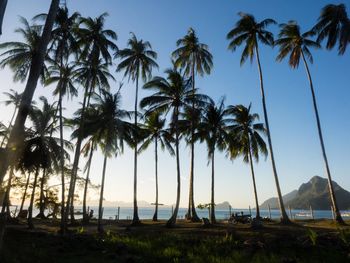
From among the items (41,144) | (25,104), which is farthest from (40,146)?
(25,104)

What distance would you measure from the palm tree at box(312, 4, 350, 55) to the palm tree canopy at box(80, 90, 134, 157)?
58.1ft

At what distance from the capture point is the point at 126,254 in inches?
522

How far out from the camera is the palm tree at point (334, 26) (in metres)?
24.5

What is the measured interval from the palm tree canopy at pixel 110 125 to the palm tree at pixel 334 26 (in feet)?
58.1

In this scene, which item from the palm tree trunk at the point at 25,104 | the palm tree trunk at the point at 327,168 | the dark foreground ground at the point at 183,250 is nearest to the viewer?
the palm tree trunk at the point at 25,104

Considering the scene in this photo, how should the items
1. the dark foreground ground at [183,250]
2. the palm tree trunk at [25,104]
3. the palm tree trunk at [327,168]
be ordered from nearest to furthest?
the palm tree trunk at [25,104] → the dark foreground ground at [183,250] → the palm tree trunk at [327,168]

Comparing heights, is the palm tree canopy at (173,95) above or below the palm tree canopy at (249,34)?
below

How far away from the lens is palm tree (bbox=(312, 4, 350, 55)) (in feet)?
80.2

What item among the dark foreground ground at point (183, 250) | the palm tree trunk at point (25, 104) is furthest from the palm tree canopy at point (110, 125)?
the palm tree trunk at point (25, 104)

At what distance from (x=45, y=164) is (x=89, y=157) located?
20.1 ft

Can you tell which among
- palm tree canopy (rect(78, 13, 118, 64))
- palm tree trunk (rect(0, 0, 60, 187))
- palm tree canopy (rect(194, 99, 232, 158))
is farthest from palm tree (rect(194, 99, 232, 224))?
palm tree trunk (rect(0, 0, 60, 187))

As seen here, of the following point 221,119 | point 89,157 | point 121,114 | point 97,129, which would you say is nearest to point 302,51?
point 221,119

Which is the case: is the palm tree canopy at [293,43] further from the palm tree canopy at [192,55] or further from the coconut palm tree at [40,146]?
the coconut palm tree at [40,146]

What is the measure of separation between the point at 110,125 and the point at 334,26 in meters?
Result: 19.8
